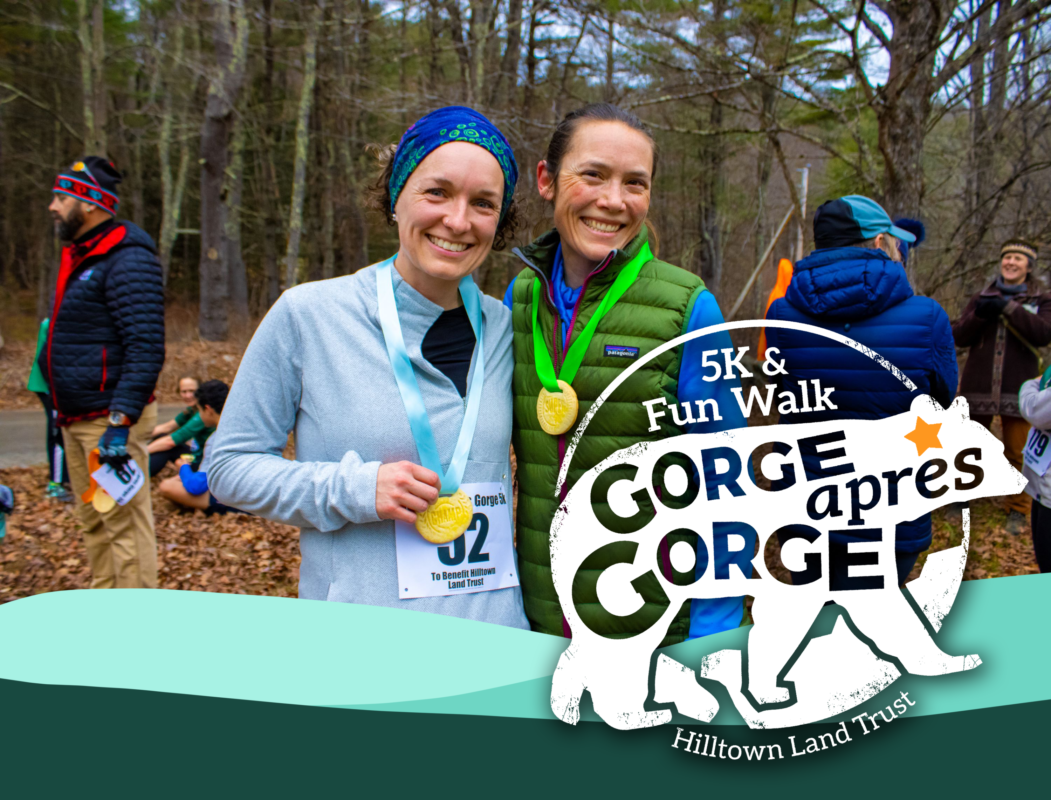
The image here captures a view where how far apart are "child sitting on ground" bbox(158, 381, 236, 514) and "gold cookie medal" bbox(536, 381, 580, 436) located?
239 inches

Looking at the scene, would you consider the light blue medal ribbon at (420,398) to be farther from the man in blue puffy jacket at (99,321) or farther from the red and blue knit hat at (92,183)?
the red and blue knit hat at (92,183)

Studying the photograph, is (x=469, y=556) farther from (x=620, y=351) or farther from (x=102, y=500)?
(x=102, y=500)

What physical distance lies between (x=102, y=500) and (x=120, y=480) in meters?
0.30

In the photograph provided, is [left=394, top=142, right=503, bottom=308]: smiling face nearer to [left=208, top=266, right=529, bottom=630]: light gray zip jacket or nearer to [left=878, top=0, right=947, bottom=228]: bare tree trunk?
[left=208, top=266, right=529, bottom=630]: light gray zip jacket

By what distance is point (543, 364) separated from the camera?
1711 millimetres

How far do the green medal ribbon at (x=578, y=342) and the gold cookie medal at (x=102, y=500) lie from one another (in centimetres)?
335

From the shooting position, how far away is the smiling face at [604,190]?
1.75 metres

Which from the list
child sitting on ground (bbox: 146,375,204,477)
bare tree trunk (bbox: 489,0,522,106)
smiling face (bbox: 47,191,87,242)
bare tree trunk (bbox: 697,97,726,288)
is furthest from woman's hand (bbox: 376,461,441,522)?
bare tree trunk (bbox: 697,97,726,288)

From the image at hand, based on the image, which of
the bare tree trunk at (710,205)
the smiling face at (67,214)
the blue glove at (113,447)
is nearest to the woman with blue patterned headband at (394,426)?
the blue glove at (113,447)

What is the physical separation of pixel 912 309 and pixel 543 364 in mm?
1638

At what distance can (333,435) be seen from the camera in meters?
1.68

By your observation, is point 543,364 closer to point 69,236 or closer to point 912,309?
point 912,309

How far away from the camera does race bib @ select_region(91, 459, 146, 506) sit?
395cm

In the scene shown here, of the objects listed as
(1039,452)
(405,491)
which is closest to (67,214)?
(405,491)
